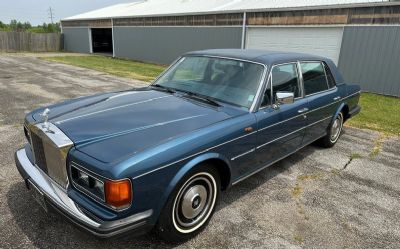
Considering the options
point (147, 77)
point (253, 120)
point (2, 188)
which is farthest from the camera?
point (147, 77)

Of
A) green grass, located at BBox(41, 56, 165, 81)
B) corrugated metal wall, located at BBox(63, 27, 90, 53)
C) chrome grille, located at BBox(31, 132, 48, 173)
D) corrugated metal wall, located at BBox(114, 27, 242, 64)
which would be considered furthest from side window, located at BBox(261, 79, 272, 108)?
corrugated metal wall, located at BBox(63, 27, 90, 53)

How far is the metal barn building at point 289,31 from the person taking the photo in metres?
11.3

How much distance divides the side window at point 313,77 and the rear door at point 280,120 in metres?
0.23

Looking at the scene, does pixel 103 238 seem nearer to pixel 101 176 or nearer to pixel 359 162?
pixel 101 176

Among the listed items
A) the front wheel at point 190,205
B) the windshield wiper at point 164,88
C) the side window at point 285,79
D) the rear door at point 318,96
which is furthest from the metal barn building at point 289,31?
the front wheel at point 190,205

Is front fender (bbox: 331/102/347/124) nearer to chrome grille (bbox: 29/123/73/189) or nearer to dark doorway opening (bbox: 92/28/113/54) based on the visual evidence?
chrome grille (bbox: 29/123/73/189)

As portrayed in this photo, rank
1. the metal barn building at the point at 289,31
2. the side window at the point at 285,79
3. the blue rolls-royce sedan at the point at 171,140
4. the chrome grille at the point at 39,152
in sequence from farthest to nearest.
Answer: the metal barn building at the point at 289,31, the side window at the point at 285,79, the chrome grille at the point at 39,152, the blue rolls-royce sedan at the point at 171,140

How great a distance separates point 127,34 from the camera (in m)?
24.2

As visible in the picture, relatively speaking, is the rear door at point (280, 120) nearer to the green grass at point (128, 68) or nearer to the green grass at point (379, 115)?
the green grass at point (379, 115)

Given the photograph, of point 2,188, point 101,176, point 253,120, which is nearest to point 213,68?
point 253,120

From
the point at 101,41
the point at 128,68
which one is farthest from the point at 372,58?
the point at 101,41

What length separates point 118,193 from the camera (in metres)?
2.38

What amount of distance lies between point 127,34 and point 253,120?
22.6m

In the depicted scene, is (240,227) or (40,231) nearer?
(40,231)
